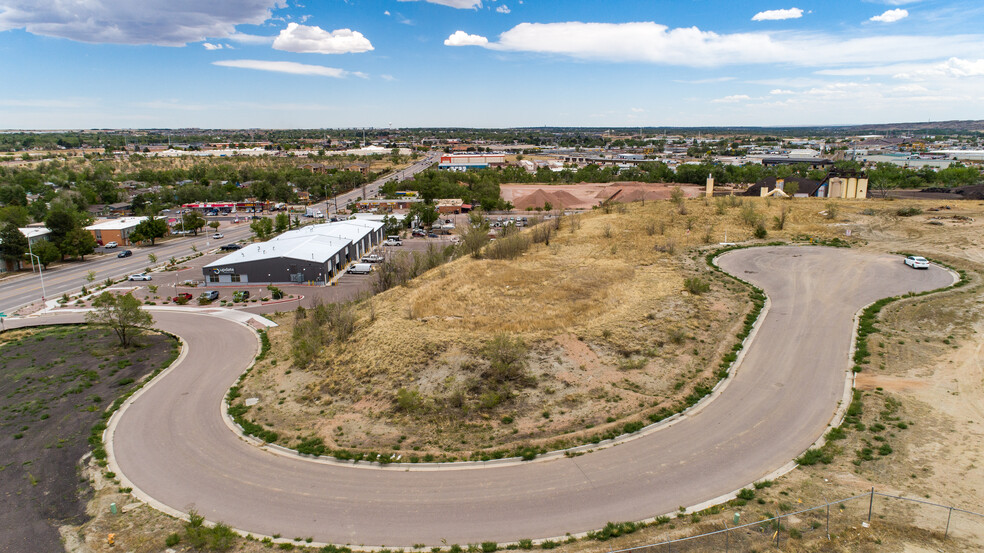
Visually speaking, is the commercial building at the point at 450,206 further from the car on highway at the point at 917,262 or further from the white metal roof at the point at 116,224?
the car on highway at the point at 917,262

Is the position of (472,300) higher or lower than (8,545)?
higher

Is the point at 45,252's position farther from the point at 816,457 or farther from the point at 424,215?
the point at 816,457

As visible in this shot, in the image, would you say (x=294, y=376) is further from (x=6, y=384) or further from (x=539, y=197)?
→ (x=539, y=197)

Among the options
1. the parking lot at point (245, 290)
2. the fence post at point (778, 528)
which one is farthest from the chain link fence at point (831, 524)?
the parking lot at point (245, 290)

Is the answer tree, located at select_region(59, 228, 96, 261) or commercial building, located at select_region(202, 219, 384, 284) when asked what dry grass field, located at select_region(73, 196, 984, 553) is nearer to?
commercial building, located at select_region(202, 219, 384, 284)

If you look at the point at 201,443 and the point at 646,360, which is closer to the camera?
the point at 201,443

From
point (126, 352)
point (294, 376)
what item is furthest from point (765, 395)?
point (126, 352)
